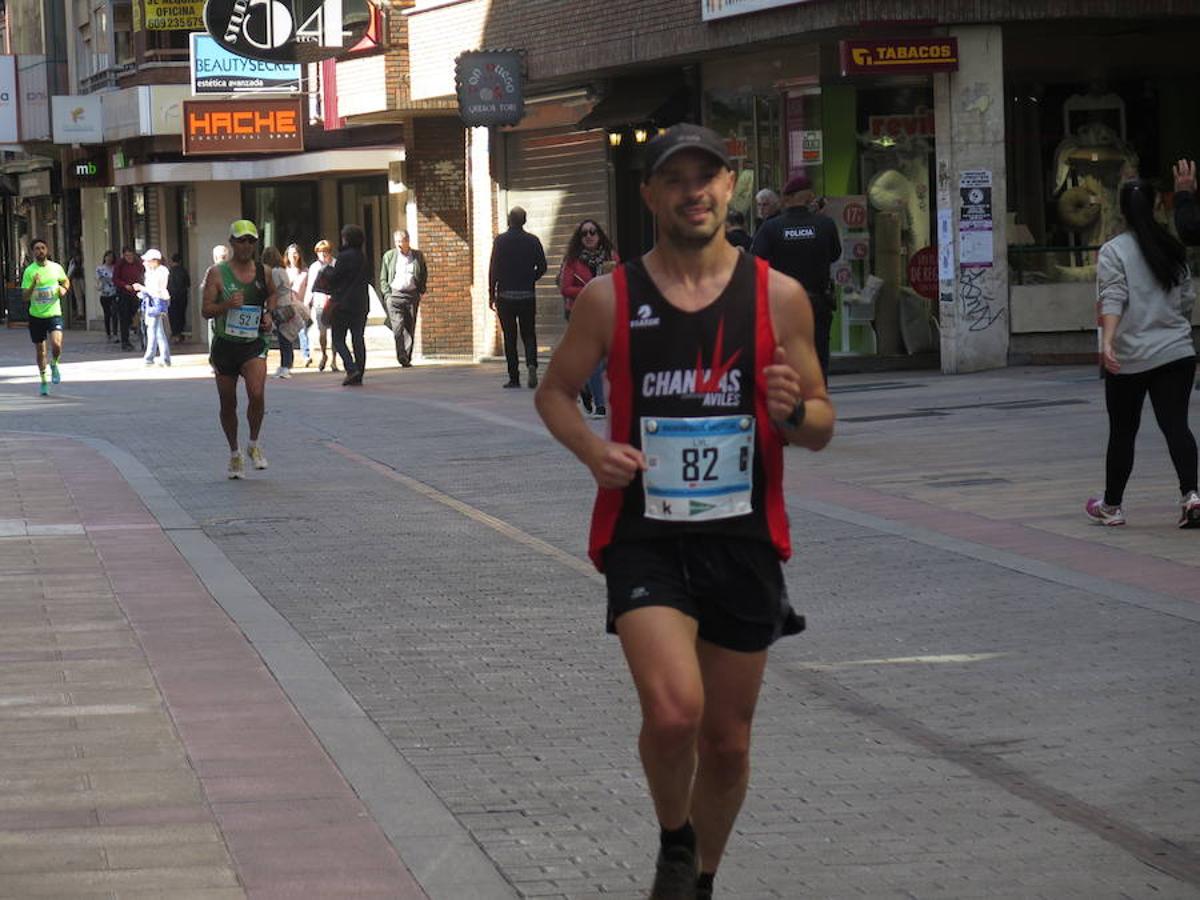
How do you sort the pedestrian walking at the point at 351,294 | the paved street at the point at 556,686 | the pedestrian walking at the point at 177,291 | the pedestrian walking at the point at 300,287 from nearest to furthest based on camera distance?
the paved street at the point at 556,686, the pedestrian walking at the point at 351,294, the pedestrian walking at the point at 300,287, the pedestrian walking at the point at 177,291

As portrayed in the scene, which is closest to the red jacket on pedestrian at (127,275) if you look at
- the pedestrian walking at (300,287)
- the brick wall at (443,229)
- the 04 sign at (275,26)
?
the 04 sign at (275,26)

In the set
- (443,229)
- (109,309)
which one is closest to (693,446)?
(443,229)

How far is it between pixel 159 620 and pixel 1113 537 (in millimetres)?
4616

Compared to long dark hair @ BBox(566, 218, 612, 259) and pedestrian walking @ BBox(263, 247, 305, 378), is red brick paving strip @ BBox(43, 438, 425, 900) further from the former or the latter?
pedestrian walking @ BBox(263, 247, 305, 378)

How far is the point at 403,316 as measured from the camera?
30000mm

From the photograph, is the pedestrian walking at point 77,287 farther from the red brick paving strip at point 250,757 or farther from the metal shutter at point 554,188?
the red brick paving strip at point 250,757

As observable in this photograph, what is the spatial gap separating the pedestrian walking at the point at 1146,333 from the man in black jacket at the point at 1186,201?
14.5 inches

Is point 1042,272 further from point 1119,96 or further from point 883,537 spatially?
point 883,537

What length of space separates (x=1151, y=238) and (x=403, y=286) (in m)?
19.6

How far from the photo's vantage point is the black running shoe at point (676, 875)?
481 centimetres

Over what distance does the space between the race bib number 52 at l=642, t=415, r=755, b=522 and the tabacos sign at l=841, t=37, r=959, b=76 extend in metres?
17.5

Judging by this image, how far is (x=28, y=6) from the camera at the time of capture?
2325 inches

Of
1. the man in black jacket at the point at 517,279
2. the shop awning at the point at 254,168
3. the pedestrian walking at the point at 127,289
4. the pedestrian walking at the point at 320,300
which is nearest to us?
the man in black jacket at the point at 517,279

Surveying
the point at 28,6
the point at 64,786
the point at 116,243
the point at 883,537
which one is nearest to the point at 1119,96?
the point at 883,537
